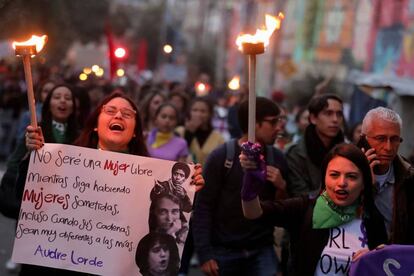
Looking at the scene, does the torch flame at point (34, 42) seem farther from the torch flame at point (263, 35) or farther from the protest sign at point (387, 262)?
the protest sign at point (387, 262)

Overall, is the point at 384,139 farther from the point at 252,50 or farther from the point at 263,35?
the point at 252,50

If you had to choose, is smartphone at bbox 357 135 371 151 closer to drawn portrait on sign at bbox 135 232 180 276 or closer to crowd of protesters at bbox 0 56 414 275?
crowd of protesters at bbox 0 56 414 275

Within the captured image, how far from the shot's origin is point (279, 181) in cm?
541

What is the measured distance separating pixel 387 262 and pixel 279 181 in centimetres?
154

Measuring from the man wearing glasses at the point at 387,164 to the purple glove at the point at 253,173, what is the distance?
75 cm

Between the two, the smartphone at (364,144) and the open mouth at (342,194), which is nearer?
the open mouth at (342,194)

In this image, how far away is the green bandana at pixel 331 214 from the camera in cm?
408

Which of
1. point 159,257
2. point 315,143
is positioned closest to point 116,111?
point 159,257

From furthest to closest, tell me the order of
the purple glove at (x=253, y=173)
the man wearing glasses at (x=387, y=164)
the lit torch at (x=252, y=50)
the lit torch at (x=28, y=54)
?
1. the man wearing glasses at (x=387, y=164)
2. the lit torch at (x=28, y=54)
3. the purple glove at (x=253, y=173)
4. the lit torch at (x=252, y=50)

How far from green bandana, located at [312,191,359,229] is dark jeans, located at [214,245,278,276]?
1.40 meters

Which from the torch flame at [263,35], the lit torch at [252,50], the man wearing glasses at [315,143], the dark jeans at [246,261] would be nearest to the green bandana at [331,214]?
the lit torch at [252,50]

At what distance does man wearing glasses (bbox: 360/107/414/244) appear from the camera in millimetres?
4492

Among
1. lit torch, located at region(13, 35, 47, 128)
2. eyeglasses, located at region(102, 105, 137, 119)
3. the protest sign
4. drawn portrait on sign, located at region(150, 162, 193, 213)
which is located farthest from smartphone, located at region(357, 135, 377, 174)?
lit torch, located at region(13, 35, 47, 128)

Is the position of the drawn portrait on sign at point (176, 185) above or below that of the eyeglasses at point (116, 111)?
below
